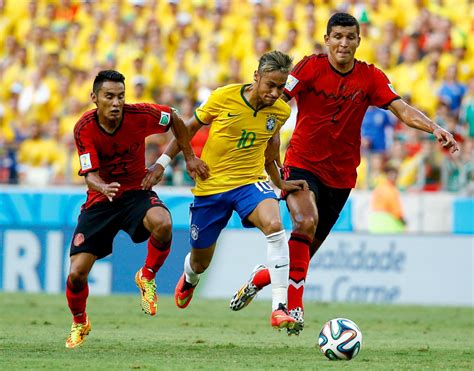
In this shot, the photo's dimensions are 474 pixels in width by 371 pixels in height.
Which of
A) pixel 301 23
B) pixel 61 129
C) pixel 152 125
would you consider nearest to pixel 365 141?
pixel 301 23

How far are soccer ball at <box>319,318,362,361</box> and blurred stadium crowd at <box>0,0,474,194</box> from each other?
8584 millimetres

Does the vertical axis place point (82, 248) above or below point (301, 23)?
below

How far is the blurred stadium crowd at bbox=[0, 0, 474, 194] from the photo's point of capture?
18297 millimetres

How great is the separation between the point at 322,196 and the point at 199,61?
404 inches

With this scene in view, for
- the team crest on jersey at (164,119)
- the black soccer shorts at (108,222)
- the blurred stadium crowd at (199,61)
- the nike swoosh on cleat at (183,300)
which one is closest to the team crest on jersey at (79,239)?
the black soccer shorts at (108,222)

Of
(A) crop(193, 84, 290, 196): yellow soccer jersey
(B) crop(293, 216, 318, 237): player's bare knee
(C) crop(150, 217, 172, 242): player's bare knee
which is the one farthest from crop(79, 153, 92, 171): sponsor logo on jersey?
(B) crop(293, 216, 318, 237): player's bare knee

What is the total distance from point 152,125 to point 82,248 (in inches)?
50.2

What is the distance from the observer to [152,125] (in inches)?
407

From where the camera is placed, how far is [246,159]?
10.5m

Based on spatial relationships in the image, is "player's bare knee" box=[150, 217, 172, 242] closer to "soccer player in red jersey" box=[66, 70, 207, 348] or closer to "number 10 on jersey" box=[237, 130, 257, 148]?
"soccer player in red jersey" box=[66, 70, 207, 348]

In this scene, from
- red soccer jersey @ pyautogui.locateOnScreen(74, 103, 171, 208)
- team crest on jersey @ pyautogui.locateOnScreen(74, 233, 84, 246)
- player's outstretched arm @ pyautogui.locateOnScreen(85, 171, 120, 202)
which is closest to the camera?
player's outstretched arm @ pyautogui.locateOnScreen(85, 171, 120, 202)

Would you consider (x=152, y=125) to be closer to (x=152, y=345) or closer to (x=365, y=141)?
(x=152, y=345)

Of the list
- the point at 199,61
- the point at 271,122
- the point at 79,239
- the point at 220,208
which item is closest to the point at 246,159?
the point at 271,122

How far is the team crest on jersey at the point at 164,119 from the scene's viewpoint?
34.1 feet
